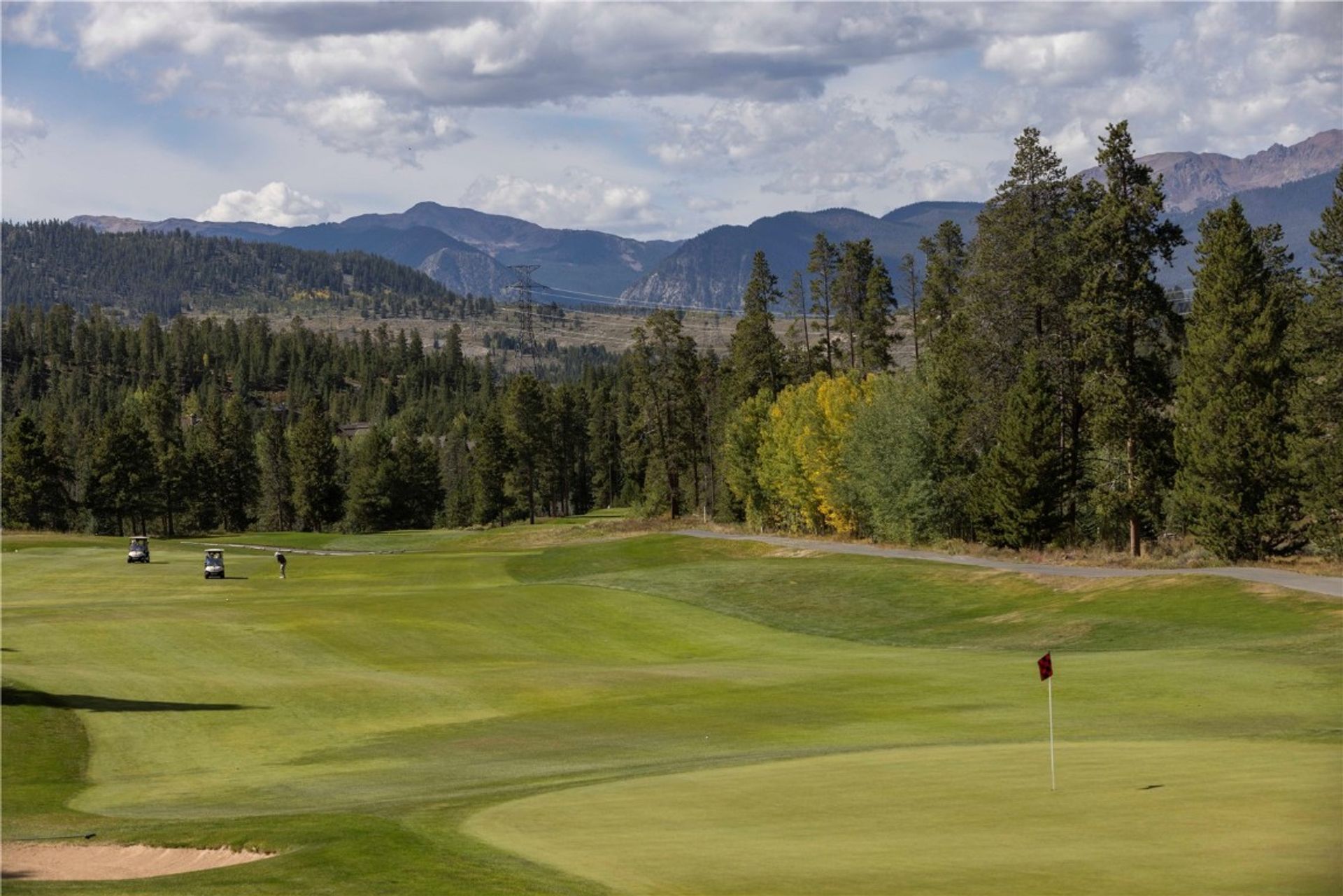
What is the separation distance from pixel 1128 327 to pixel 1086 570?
44.4 feet

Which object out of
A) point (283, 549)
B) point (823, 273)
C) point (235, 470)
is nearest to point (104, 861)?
point (823, 273)

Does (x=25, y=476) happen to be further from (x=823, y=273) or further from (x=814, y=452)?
(x=814, y=452)

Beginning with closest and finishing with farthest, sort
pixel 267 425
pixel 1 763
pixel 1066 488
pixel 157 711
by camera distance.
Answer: pixel 1 763 → pixel 157 711 → pixel 1066 488 → pixel 267 425

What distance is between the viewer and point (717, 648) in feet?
167

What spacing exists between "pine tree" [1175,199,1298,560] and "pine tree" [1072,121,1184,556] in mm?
4621

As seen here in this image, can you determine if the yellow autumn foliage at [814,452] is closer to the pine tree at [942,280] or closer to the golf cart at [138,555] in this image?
the pine tree at [942,280]

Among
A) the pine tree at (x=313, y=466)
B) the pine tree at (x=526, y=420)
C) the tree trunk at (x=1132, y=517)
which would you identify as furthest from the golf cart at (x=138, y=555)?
the pine tree at (x=313, y=466)

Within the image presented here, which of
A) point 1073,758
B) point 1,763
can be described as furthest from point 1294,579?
point 1,763

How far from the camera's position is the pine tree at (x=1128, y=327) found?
208 ft

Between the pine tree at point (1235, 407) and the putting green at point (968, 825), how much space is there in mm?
36855

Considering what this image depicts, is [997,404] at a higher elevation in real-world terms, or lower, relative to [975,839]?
higher

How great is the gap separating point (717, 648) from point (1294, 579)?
72.3 ft

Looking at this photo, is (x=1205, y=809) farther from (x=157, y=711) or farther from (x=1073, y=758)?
(x=157, y=711)

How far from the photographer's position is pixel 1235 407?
56.9 meters
